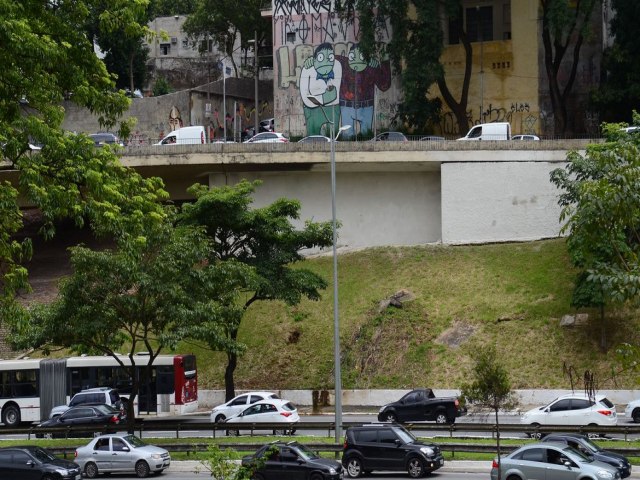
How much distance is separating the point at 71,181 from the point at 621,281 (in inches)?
328

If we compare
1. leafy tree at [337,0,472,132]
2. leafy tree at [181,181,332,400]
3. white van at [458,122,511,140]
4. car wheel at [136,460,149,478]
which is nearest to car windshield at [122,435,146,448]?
car wheel at [136,460,149,478]

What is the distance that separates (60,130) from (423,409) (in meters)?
22.9

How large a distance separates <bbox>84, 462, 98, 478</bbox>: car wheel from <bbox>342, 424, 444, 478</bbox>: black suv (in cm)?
705

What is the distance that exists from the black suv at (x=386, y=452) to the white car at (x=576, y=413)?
20.6 feet

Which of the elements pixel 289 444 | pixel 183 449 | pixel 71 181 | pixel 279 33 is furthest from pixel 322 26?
A: pixel 71 181

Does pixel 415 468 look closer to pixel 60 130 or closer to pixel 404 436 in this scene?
pixel 404 436

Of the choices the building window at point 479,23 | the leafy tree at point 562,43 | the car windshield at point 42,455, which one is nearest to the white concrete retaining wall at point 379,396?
the car windshield at point 42,455

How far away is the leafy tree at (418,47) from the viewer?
60.5m

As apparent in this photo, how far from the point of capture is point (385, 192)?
5716 centimetres

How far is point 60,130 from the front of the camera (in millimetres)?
17156

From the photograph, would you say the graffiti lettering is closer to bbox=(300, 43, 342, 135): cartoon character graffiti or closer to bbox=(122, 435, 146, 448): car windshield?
bbox=(300, 43, 342, 135): cartoon character graffiti

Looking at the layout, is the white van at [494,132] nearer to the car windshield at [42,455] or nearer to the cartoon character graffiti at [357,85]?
the cartoon character graffiti at [357,85]

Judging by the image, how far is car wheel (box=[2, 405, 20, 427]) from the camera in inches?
1687

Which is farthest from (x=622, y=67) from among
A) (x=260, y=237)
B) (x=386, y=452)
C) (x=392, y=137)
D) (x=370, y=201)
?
(x=386, y=452)
